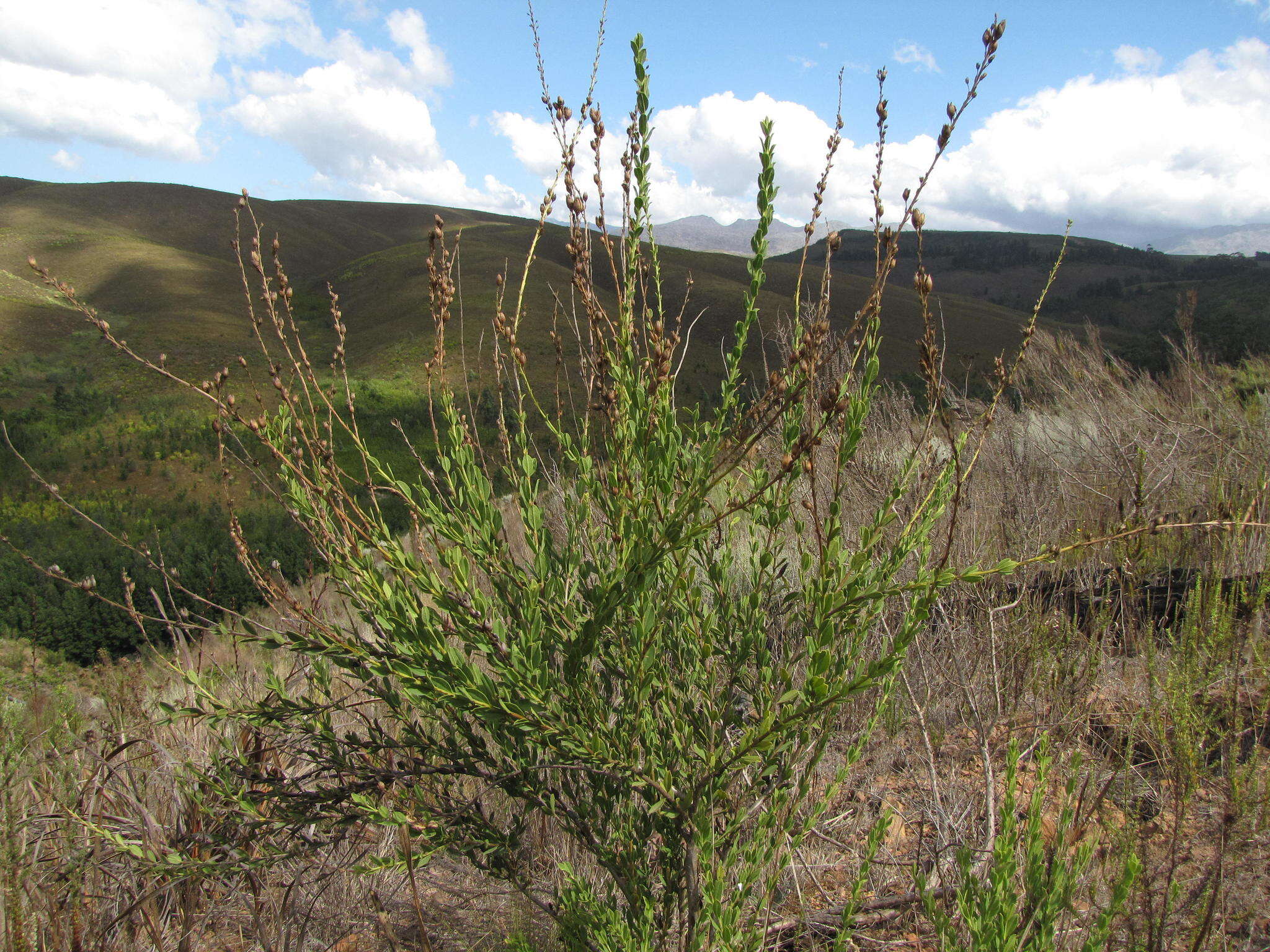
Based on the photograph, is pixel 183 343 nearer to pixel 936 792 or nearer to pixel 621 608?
pixel 621 608

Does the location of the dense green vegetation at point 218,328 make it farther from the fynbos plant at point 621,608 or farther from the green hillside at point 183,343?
the fynbos plant at point 621,608

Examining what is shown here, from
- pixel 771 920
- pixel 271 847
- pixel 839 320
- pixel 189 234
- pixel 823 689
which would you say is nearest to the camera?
pixel 823 689

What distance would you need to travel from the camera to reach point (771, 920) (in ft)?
6.21

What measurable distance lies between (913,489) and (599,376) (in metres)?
2.51

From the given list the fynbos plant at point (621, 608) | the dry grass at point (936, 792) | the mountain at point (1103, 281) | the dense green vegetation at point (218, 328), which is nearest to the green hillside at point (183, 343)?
the dense green vegetation at point (218, 328)

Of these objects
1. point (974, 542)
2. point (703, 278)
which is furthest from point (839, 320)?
point (974, 542)

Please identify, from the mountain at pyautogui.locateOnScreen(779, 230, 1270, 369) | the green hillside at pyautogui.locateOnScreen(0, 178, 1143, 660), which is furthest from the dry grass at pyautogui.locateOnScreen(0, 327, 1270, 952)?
the mountain at pyautogui.locateOnScreen(779, 230, 1270, 369)

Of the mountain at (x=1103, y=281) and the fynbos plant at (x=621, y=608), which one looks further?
the mountain at (x=1103, y=281)

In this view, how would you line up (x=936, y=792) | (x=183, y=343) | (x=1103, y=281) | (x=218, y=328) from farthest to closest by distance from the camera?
(x=1103, y=281) → (x=218, y=328) → (x=183, y=343) → (x=936, y=792)

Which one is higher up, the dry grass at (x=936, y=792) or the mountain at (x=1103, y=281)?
the mountain at (x=1103, y=281)

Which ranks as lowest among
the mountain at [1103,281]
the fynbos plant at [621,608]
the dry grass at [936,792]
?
the dry grass at [936,792]

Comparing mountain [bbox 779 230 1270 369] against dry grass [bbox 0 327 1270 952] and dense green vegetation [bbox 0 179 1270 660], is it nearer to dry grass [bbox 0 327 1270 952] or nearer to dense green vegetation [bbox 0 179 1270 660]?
dense green vegetation [bbox 0 179 1270 660]

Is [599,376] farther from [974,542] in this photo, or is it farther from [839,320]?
[839,320]

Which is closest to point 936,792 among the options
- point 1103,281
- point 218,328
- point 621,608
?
point 621,608
